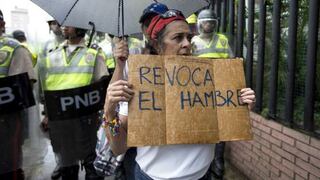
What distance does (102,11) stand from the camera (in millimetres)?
2988

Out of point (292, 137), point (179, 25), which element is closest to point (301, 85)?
point (292, 137)

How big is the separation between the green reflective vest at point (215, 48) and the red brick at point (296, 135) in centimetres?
170

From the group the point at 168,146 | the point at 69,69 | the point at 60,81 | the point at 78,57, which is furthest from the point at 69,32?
the point at 168,146

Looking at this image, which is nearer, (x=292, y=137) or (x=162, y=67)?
(x=162, y=67)

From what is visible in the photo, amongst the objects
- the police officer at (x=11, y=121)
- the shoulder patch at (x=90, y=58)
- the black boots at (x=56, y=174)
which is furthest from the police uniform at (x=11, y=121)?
the black boots at (x=56, y=174)

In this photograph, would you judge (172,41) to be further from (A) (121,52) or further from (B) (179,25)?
(A) (121,52)

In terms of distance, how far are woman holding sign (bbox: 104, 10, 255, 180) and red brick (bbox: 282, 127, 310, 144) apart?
5.73ft

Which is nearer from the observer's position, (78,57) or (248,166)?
(78,57)

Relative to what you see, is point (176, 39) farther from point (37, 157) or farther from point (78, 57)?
point (37, 157)

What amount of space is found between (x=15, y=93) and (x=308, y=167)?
2579 millimetres

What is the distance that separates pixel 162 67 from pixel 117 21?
105cm

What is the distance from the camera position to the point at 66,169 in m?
4.76

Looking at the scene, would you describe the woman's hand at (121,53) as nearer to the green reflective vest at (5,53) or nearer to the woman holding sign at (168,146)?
the woman holding sign at (168,146)

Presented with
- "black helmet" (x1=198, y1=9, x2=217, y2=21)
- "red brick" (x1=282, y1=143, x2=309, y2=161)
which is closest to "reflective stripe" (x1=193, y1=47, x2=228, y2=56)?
"black helmet" (x1=198, y1=9, x2=217, y2=21)
